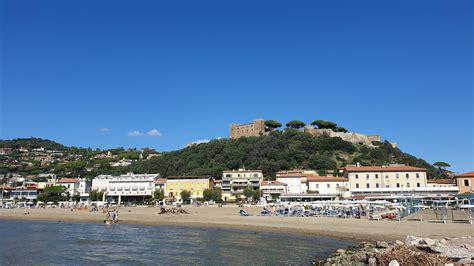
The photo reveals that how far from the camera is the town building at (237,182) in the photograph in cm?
7350

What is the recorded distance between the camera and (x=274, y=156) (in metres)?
97.1

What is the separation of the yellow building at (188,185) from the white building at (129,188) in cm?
369

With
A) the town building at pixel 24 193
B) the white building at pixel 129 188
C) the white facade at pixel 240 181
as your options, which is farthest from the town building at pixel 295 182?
the town building at pixel 24 193

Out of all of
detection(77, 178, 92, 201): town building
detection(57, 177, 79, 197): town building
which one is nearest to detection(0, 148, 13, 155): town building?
detection(57, 177, 79, 197): town building

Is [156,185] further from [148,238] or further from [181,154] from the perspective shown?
[148,238]

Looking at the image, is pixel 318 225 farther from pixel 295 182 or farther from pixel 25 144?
pixel 25 144

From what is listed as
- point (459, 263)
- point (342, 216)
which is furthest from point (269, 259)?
point (342, 216)

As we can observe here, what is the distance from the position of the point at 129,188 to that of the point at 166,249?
60.6m

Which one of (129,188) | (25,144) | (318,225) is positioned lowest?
(318,225)

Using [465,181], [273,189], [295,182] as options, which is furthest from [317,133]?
[465,181]

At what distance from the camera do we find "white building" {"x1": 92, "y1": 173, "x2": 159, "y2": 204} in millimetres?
76750

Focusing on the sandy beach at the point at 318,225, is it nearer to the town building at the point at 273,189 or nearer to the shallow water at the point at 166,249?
the shallow water at the point at 166,249

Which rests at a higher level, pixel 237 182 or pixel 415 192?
pixel 237 182

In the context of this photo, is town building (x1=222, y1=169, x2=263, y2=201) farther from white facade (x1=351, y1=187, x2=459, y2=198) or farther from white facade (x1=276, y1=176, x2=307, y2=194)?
white facade (x1=351, y1=187, x2=459, y2=198)
